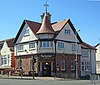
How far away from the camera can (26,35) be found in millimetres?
53750

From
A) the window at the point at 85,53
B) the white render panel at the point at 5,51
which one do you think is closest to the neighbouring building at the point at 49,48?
the window at the point at 85,53

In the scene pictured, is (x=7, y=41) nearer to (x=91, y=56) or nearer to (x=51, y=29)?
(x=51, y=29)

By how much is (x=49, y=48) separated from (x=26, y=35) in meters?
6.48

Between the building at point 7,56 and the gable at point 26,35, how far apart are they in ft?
12.9

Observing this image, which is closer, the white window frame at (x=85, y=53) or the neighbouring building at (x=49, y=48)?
the neighbouring building at (x=49, y=48)

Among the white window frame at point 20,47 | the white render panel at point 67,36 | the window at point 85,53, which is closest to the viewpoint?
the white render panel at point 67,36

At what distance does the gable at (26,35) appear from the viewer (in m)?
52.2

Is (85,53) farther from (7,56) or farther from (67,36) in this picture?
(7,56)

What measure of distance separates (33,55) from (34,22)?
311 inches

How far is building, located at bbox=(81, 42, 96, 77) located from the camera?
58.8 meters

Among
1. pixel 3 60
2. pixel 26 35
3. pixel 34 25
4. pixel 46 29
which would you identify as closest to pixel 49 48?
pixel 46 29

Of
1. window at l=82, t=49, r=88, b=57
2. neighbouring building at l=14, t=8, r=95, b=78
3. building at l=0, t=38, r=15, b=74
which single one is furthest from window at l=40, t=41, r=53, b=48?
window at l=82, t=49, r=88, b=57

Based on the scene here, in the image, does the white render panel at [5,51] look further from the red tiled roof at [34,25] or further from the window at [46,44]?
the window at [46,44]

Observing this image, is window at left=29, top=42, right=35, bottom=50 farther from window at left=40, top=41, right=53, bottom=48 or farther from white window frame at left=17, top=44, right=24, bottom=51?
white window frame at left=17, top=44, right=24, bottom=51
